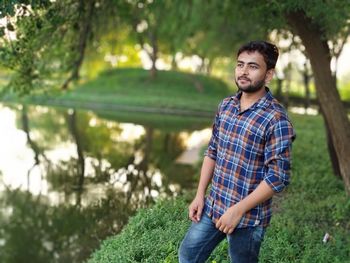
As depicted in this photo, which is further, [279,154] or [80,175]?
[80,175]

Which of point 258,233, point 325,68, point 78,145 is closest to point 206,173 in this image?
point 258,233

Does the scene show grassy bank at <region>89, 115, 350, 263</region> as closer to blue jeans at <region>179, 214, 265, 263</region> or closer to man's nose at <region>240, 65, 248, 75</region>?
blue jeans at <region>179, 214, 265, 263</region>

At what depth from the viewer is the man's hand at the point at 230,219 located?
→ 341cm

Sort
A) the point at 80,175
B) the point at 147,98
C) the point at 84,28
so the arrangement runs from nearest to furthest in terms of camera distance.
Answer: the point at 84,28, the point at 80,175, the point at 147,98

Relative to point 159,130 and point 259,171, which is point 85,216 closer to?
point 259,171

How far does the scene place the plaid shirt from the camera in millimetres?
3320

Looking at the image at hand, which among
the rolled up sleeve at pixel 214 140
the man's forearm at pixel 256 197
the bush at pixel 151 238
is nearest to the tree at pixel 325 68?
the bush at pixel 151 238

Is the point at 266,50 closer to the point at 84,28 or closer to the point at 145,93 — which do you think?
the point at 84,28

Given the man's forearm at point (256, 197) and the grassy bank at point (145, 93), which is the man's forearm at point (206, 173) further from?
the grassy bank at point (145, 93)

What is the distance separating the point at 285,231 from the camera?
7328 millimetres

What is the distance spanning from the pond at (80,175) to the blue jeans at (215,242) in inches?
210

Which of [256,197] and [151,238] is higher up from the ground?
[256,197]

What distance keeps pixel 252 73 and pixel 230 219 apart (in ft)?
3.29

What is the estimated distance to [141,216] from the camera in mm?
7320
